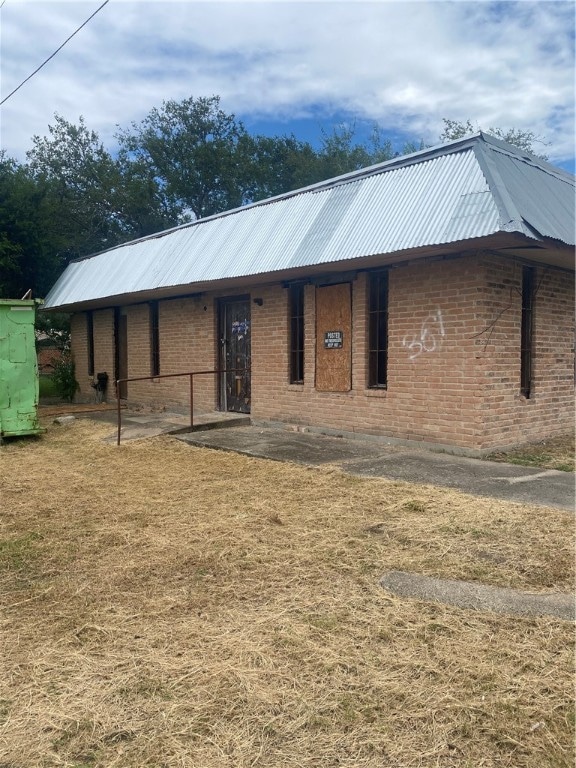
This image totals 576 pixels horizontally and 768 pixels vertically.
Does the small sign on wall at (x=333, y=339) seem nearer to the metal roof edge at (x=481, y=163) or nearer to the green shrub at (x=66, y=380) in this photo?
the metal roof edge at (x=481, y=163)

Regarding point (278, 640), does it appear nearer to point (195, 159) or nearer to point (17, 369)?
point (17, 369)

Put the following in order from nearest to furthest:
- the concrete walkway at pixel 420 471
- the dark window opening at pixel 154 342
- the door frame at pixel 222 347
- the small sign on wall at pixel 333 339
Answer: the concrete walkway at pixel 420 471 → the small sign on wall at pixel 333 339 → the door frame at pixel 222 347 → the dark window opening at pixel 154 342

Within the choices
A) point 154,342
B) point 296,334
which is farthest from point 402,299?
point 154,342

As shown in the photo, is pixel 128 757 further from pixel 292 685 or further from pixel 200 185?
pixel 200 185

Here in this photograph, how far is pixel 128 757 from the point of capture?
7.13ft

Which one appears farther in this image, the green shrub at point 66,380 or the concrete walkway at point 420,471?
the green shrub at point 66,380

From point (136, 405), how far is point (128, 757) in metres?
13.2

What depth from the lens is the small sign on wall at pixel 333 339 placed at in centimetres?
946

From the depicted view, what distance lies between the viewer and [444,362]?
796 centimetres

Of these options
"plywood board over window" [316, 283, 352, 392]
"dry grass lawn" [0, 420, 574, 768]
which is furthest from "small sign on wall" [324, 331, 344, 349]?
"dry grass lawn" [0, 420, 574, 768]

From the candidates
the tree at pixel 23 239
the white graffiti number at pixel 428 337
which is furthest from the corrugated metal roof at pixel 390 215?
the tree at pixel 23 239

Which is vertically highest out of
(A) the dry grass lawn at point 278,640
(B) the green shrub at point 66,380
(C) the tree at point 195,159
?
(C) the tree at point 195,159

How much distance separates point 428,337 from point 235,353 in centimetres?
494

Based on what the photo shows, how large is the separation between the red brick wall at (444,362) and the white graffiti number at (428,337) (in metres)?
0.01
